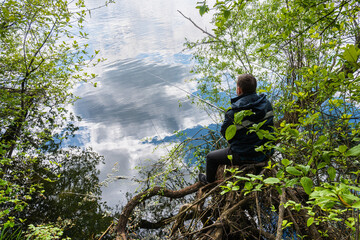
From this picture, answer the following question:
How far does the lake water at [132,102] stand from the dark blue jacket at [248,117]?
740 millimetres

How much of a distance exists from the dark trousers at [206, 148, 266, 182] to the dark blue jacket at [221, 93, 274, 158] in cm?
10

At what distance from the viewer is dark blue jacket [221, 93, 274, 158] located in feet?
7.39

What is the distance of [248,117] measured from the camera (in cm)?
231

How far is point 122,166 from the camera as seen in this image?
23.4 feet

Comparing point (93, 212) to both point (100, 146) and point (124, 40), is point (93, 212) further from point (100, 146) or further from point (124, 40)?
point (124, 40)

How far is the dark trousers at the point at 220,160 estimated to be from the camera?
2.70 meters

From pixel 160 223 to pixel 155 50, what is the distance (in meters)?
15.5

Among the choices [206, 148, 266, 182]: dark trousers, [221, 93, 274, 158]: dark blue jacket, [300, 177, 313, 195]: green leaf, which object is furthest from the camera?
[206, 148, 266, 182]: dark trousers

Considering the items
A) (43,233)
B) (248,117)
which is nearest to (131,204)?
(43,233)

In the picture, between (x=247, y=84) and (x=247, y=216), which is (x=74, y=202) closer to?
(x=247, y=216)

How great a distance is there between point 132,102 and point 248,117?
9505mm

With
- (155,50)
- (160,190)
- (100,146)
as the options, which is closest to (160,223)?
(160,190)

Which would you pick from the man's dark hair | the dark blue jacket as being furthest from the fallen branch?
the man's dark hair

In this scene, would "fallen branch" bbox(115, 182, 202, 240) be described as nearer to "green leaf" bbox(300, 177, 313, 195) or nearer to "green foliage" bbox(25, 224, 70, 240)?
"green foliage" bbox(25, 224, 70, 240)
